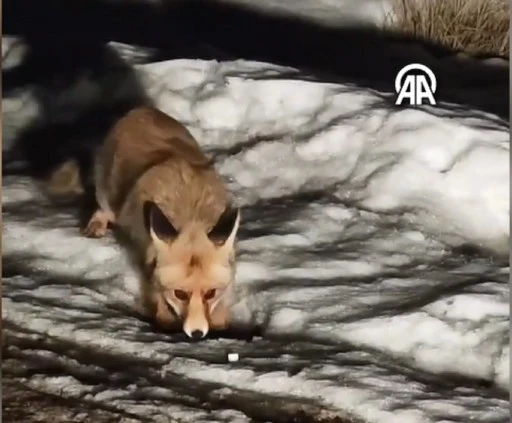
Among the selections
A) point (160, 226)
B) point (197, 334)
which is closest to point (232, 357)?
point (197, 334)

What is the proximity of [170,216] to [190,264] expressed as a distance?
0.25 feet

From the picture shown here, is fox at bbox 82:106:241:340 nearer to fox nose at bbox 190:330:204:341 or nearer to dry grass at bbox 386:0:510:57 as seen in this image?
fox nose at bbox 190:330:204:341

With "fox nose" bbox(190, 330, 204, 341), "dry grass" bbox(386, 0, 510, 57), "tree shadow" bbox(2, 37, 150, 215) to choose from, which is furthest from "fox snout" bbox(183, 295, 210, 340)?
"dry grass" bbox(386, 0, 510, 57)

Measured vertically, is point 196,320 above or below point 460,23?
below

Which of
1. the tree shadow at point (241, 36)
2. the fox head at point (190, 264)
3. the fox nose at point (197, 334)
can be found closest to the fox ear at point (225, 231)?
the fox head at point (190, 264)

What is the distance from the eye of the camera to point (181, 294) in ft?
4.24

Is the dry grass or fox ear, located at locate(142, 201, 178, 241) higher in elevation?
the dry grass

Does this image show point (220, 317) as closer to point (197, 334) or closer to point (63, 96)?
point (197, 334)

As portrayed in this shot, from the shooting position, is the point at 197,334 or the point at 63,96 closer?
the point at 197,334

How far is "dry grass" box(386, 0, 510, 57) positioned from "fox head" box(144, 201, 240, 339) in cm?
32

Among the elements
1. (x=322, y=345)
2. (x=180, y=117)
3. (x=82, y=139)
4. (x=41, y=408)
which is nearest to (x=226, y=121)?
(x=180, y=117)

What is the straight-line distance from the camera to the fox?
4.23 ft

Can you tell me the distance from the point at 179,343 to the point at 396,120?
14.5 inches

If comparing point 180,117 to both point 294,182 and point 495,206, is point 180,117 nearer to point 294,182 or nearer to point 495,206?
point 294,182
